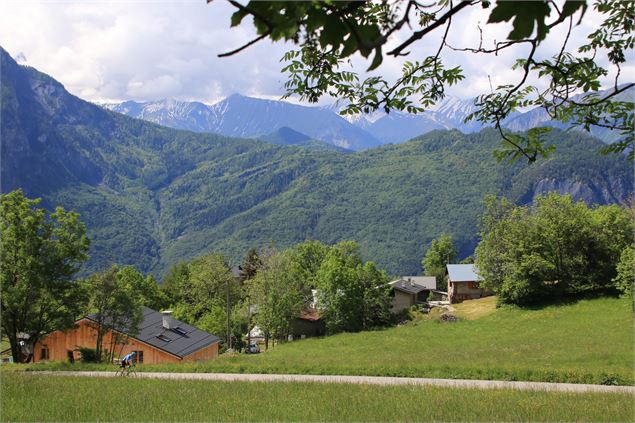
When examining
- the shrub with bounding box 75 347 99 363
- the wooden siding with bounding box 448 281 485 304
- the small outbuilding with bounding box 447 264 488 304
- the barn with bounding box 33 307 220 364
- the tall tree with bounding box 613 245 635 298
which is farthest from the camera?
the wooden siding with bounding box 448 281 485 304

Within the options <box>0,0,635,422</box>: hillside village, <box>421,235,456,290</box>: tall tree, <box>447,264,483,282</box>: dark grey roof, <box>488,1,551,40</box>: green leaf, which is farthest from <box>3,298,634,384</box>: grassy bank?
<box>421,235,456,290</box>: tall tree

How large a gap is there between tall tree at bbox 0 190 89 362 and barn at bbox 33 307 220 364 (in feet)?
16.8

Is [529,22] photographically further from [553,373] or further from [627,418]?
→ [553,373]

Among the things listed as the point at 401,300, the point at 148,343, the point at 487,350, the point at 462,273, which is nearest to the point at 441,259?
the point at 462,273

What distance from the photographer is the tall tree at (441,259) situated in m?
84.9

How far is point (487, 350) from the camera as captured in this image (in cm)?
2903

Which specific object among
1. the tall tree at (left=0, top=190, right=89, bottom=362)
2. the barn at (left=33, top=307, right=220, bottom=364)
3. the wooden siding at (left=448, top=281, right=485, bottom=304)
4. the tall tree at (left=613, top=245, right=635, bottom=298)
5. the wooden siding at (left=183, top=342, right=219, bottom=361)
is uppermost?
the tall tree at (left=0, top=190, right=89, bottom=362)

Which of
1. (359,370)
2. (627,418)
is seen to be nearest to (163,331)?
(359,370)

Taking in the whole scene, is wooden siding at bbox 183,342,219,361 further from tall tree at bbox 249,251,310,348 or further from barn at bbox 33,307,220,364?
tall tree at bbox 249,251,310,348

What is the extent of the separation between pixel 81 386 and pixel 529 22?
12.7 metres

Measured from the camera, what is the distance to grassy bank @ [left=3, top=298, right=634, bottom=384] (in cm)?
1664

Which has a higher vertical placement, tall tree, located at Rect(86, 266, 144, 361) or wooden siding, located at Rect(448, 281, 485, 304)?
tall tree, located at Rect(86, 266, 144, 361)

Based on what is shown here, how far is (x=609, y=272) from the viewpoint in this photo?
139ft

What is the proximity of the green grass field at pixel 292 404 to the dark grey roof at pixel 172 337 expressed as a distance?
817 inches
